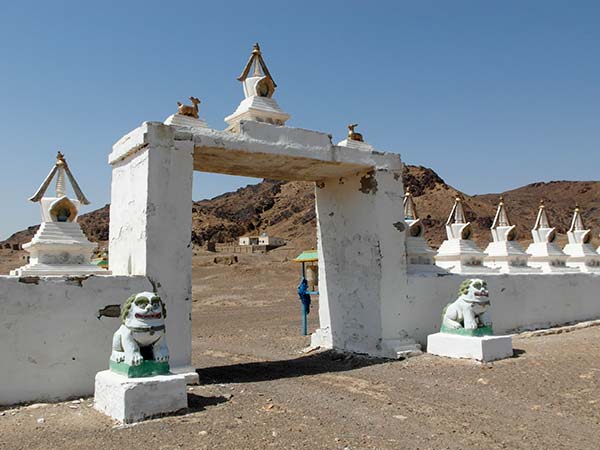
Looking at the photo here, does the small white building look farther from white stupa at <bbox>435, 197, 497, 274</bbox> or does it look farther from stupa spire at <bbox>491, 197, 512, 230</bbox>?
white stupa at <bbox>435, 197, 497, 274</bbox>

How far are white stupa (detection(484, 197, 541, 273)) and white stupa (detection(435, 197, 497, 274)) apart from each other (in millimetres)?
827

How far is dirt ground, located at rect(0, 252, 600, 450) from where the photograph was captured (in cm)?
543

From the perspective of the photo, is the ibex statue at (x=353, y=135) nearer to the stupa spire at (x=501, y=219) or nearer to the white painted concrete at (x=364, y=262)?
the white painted concrete at (x=364, y=262)

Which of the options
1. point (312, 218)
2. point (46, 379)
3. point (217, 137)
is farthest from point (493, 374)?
point (312, 218)

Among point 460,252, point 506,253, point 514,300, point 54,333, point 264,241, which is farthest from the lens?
point 264,241

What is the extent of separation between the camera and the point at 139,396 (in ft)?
19.8

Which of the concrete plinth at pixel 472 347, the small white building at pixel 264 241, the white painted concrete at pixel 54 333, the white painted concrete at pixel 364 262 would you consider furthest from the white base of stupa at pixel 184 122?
the small white building at pixel 264 241

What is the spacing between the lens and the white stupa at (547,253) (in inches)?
561

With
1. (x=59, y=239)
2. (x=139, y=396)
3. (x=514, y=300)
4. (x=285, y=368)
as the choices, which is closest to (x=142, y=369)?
(x=139, y=396)

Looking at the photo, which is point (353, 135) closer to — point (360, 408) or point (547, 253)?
point (360, 408)

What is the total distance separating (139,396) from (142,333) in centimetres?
75

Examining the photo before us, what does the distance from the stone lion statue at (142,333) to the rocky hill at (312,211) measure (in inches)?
1619

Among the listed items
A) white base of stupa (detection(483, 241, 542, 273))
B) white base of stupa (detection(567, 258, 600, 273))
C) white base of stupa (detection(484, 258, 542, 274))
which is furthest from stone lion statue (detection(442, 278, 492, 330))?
white base of stupa (detection(567, 258, 600, 273))

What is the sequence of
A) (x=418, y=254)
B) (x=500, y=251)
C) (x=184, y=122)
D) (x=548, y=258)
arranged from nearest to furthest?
(x=184, y=122)
(x=418, y=254)
(x=500, y=251)
(x=548, y=258)
